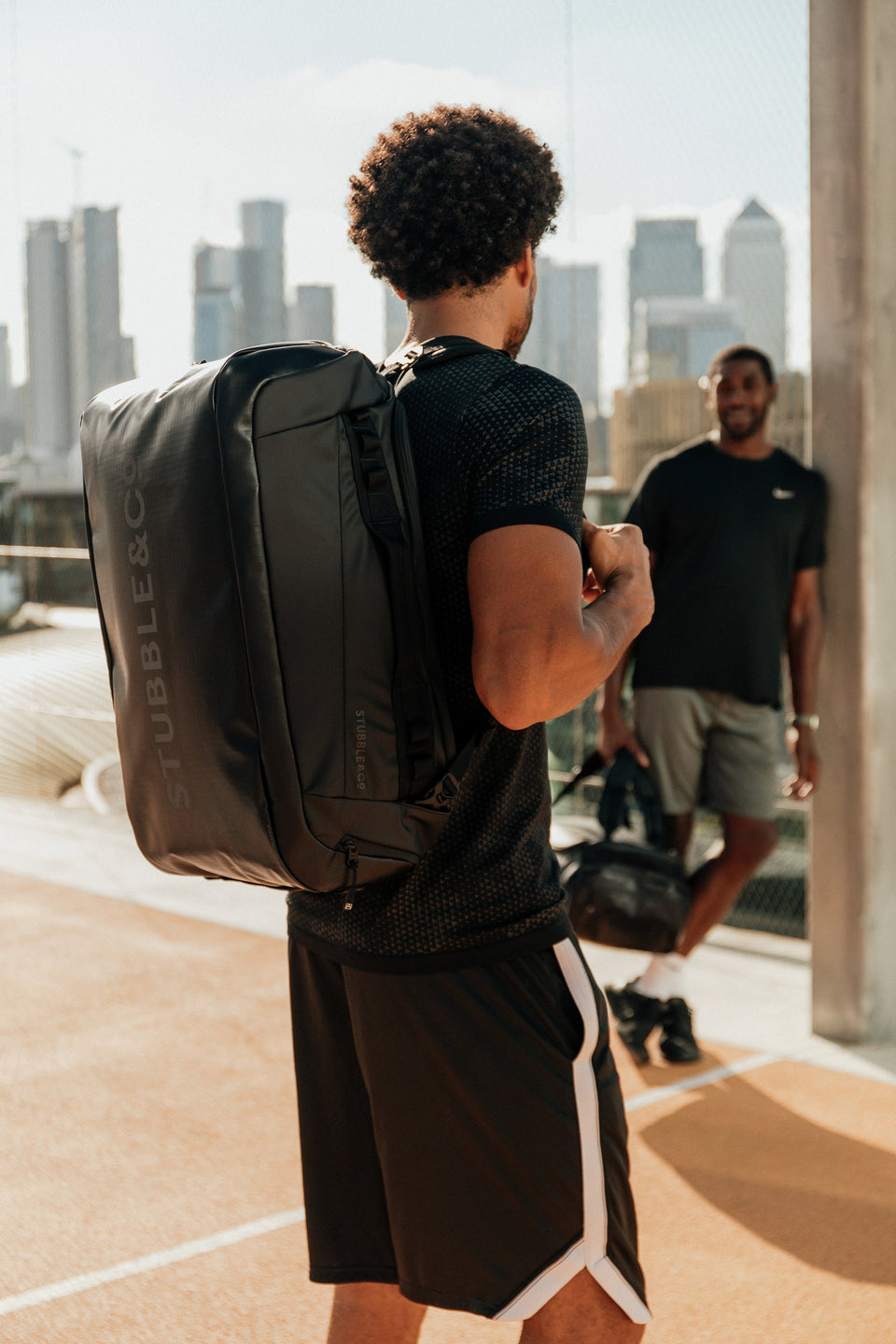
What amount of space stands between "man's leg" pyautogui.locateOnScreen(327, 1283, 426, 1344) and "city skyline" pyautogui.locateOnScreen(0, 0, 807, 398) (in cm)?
279

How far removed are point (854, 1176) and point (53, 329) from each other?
6.90 meters

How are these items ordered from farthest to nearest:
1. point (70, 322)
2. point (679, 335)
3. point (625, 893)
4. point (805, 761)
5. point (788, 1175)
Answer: point (70, 322) < point (679, 335) < point (805, 761) < point (625, 893) < point (788, 1175)

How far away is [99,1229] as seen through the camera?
10.1ft

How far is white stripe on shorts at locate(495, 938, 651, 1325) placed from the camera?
1.61 meters

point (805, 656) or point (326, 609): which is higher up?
point (326, 609)

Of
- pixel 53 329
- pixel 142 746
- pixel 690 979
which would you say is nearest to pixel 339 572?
pixel 142 746

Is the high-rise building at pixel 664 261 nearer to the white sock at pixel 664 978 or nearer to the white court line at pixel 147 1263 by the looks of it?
the white sock at pixel 664 978

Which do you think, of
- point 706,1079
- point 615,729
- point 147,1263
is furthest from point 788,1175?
point 147,1263

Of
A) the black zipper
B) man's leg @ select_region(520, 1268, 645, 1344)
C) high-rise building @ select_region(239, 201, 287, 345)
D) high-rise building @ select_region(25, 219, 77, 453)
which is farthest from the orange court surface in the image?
high-rise building @ select_region(25, 219, 77, 453)

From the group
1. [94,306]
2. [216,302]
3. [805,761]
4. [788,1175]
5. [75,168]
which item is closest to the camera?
[788,1175]

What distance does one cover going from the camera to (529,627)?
1.51 m

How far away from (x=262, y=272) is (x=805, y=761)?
14.2 ft

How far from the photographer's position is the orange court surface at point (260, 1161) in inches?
106

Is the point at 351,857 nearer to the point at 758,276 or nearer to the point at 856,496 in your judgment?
the point at 856,496
